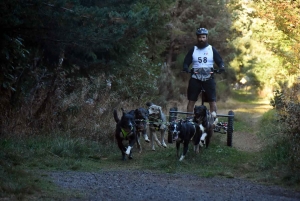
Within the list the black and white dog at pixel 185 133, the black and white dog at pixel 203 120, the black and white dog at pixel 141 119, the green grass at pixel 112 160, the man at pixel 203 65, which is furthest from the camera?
the man at pixel 203 65

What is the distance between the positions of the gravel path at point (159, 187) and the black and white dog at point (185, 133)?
1.51 metres

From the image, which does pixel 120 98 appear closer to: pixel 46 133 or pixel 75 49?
pixel 46 133

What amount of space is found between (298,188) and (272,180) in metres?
0.77

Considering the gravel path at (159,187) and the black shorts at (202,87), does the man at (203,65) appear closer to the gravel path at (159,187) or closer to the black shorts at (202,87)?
the black shorts at (202,87)

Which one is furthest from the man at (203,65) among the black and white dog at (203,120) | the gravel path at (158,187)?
the gravel path at (158,187)

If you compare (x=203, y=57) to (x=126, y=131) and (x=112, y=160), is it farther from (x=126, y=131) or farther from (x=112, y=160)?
(x=112, y=160)

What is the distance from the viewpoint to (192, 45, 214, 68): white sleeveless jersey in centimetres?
1298

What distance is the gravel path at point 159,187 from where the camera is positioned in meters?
7.75

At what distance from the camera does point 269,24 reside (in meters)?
18.6

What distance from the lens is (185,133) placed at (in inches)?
445

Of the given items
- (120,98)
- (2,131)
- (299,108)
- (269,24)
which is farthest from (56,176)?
(269,24)

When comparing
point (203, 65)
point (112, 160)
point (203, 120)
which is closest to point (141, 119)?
point (112, 160)

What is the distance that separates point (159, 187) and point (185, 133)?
297cm

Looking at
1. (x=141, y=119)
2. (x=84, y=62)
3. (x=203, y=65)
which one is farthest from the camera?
(x=203, y=65)
